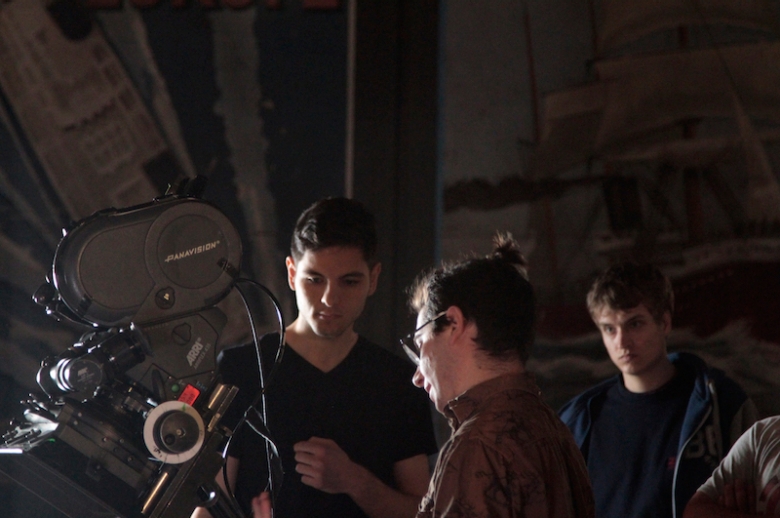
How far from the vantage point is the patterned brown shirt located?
3.17 feet

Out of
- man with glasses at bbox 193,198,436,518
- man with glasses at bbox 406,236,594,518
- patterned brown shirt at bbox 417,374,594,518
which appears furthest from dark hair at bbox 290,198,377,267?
patterned brown shirt at bbox 417,374,594,518

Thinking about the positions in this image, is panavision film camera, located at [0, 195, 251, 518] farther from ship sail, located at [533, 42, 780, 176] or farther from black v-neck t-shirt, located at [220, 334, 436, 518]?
ship sail, located at [533, 42, 780, 176]

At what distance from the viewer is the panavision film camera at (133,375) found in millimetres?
1027

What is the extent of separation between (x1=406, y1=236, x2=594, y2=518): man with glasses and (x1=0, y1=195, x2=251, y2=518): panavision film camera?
0.32 metres

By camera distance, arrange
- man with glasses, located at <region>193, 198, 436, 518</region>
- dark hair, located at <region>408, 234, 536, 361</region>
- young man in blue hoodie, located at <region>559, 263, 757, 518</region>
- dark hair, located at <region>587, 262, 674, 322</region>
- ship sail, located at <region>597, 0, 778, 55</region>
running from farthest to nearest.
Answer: ship sail, located at <region>597, 0, 778, 55</region>, dark hair, located at <region>587, 262, 674, 322</region>, young man in blue hoodie, located at <region>559, 263, 757, 518</region>, man with glasses, located at <region>193, 198, 436, 518</region>, dark hair, located at <region>408, 234, 536, 361</region>

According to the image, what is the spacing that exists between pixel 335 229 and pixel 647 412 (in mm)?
965

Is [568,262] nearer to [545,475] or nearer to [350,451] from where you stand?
[350,451]

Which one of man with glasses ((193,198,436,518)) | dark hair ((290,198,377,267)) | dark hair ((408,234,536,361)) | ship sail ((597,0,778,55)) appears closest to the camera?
dark hair ((408,234,536,361))

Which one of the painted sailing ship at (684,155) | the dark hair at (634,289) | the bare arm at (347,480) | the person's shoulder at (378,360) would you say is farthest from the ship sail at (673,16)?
the bare arm at (347,480)

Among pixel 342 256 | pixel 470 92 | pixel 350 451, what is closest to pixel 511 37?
pixel 470 92

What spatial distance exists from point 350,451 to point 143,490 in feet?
1.93

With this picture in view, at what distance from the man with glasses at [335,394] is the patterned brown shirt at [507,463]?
51cm

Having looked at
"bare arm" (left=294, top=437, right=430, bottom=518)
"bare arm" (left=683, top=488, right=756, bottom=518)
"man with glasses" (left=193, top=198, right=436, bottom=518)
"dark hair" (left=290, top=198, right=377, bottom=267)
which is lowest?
"bare arm" (left=294, top=437, right=430, bottom=518)

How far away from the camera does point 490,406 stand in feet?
3.47
